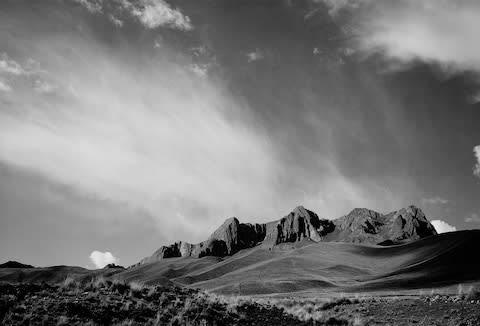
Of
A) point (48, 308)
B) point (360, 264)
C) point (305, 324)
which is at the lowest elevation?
point (305, 324)

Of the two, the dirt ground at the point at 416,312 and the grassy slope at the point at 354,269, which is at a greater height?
the grassy slope at the point at 354,269

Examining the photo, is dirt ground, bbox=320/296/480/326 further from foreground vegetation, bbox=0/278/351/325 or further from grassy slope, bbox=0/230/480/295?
grassy slope, bbox=0/230/480/295

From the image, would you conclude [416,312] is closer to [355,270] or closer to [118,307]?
[118,307]

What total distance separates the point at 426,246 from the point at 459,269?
201 feet

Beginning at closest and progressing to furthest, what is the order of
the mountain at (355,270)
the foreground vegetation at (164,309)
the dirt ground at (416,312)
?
1. the foreground vegetation at (164,309)
2. the dirt ground at (416,312)
3. the mountain at (355,270)

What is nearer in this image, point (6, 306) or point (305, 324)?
point (6, 306)

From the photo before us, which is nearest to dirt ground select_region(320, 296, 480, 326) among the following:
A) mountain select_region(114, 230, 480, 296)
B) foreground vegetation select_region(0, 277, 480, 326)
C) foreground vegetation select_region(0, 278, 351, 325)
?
foreground vegetation select_region(0, 277, 480, 326)

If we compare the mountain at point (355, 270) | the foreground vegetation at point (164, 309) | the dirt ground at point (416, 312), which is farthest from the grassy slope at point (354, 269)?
the dirt ground at point (416, 312)

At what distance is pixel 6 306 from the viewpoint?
465 inches

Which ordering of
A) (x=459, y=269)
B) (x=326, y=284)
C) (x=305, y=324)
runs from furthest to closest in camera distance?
1. (x=326, y=284)
2. (x=459, y=269)
3. (x=305, y=324)

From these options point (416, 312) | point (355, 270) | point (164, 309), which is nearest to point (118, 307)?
point (164, 309)

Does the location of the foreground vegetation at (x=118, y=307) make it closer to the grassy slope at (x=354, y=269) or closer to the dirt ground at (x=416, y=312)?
the dirt ground at (x=416, y=312)

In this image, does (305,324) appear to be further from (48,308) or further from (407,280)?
(407,280)

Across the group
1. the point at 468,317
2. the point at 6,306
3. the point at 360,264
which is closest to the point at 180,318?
the point at 6,306
